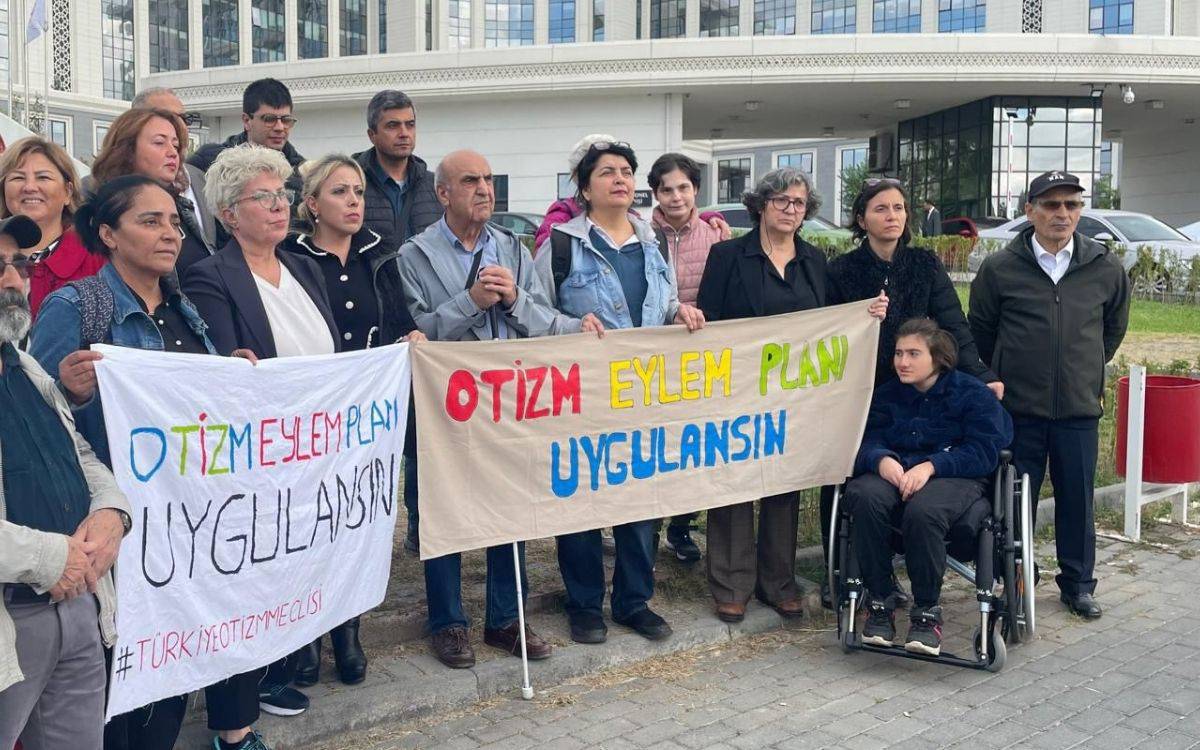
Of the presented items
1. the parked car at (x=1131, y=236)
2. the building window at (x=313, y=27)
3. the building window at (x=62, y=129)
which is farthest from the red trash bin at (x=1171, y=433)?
the building window at (x=313, y=27)

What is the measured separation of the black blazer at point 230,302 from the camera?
13.6 feet

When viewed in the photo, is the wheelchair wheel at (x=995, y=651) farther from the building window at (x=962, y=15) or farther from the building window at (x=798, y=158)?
the building window at (x=798, y=158)

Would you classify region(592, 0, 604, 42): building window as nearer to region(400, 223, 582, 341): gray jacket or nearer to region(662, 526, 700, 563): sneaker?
region(662, 526, 700, 563): sneaker

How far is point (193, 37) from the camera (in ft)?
237

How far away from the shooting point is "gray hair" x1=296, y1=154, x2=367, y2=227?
15.8 feet

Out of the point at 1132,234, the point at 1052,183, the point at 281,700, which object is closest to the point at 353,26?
the point at 1132,234

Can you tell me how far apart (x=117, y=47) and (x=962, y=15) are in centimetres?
4875

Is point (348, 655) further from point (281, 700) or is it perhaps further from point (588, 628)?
point (588, 628)

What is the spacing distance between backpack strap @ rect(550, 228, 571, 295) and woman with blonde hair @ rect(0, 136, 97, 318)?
1945 millimetres

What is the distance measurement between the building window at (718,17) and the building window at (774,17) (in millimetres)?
1557

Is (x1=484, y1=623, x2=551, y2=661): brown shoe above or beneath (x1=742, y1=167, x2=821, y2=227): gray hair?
beneath

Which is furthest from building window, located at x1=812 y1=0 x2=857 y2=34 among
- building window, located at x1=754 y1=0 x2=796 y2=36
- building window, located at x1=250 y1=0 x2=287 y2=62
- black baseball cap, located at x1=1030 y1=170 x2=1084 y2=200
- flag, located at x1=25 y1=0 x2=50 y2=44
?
black baseball cap, located at x1=1030 y1=170 x2=1084 y2=200

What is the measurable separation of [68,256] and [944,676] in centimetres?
401

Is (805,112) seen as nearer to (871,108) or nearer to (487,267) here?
(871,108)
